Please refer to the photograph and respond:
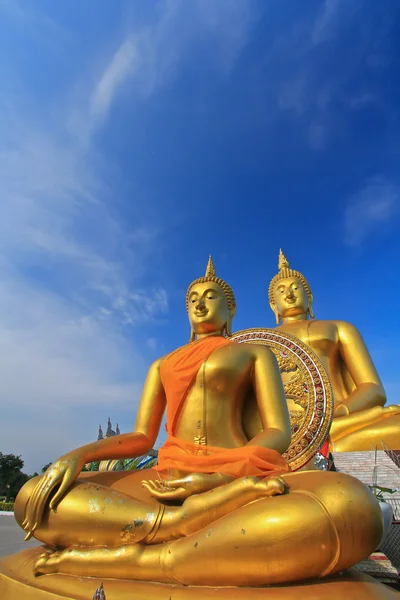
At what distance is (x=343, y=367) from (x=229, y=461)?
227 inches

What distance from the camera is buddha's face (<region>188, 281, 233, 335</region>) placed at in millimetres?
3537

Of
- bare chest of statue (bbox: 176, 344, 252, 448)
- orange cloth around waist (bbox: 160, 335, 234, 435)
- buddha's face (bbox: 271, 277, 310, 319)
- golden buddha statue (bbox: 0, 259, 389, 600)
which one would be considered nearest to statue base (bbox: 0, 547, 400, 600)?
golden buddha statue (bbox: 0, 259, 389, 600)

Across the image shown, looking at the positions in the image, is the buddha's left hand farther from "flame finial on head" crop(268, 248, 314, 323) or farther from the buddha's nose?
"flame finial on head" crop(268, 248, 314, 323)

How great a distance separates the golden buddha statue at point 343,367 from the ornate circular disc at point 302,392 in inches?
59.2

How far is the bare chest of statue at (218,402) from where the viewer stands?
2918 mm

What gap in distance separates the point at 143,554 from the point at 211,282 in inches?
86.0

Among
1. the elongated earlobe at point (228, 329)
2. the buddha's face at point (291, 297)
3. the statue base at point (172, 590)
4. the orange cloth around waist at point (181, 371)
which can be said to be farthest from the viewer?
the buddha's face at point (291, 297)

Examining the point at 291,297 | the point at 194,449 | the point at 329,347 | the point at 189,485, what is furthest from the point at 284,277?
the point at 189,485

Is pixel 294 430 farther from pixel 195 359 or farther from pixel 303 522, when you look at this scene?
pixel 303 522

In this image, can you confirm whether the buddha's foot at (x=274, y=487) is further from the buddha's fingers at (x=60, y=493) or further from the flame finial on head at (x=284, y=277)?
the flame finial on head at (x=284, y=277)

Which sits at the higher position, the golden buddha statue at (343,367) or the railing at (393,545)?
the golden buddha statue at (343,367)

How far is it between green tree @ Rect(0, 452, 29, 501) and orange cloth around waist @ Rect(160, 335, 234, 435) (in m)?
30.3

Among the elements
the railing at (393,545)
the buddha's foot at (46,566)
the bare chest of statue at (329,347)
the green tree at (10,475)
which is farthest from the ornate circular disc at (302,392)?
the green tree at (10,475)

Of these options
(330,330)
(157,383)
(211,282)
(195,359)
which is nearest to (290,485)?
(195,359)
